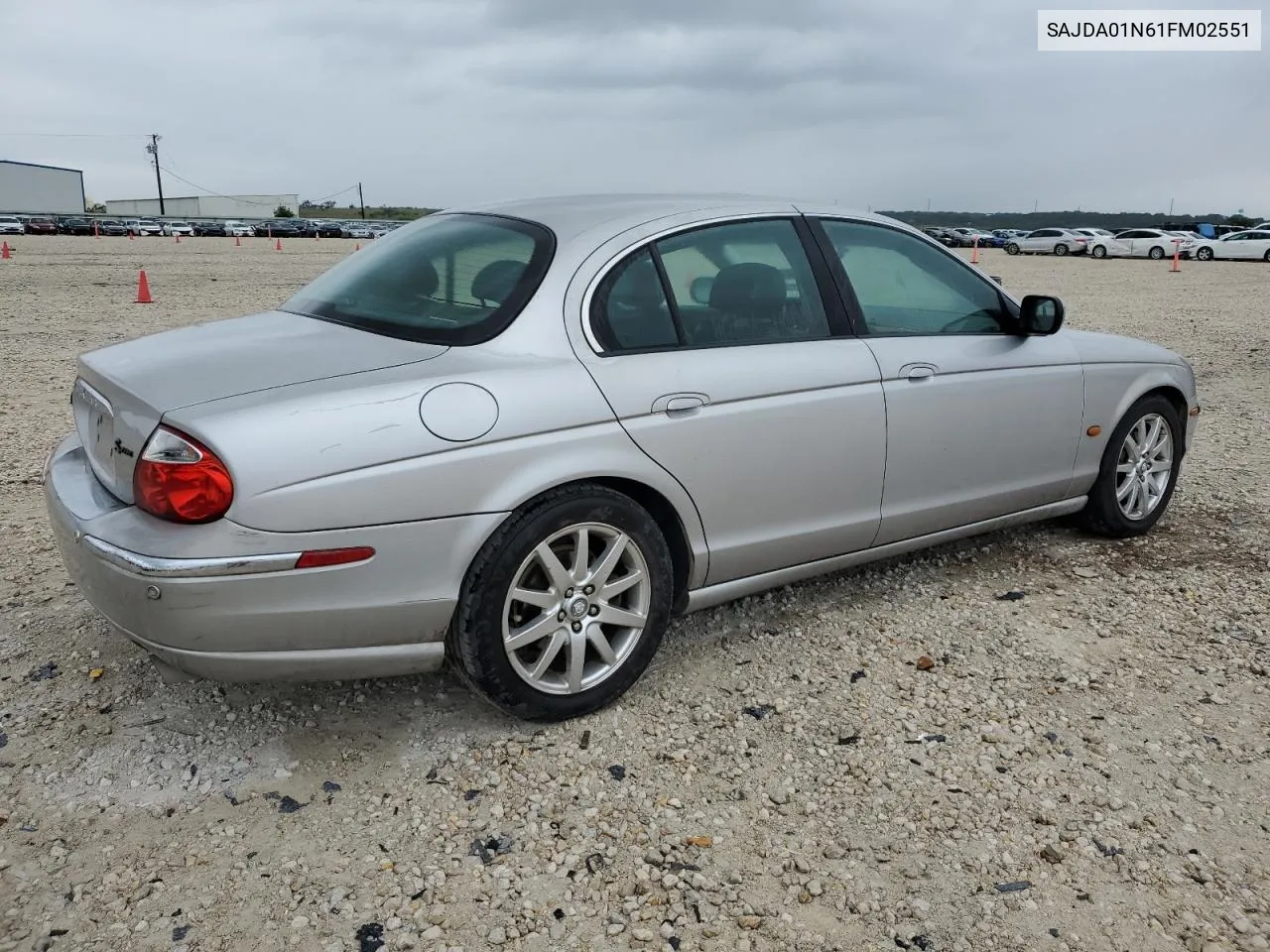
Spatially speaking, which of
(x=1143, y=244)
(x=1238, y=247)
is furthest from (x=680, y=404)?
(x=1143, y=244)

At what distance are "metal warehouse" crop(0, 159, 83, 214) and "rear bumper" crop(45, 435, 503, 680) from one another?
98064 millimetres

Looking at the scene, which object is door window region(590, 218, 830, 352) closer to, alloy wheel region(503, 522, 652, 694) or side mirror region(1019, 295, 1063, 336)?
alloy wheel region(503, 522, 652, 694)

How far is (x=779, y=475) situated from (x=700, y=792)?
3.63ft

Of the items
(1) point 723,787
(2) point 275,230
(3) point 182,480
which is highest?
(2) point 275,230

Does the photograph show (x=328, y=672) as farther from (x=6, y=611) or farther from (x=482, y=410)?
(x=6, y=611)

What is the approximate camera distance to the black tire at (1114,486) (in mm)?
4641

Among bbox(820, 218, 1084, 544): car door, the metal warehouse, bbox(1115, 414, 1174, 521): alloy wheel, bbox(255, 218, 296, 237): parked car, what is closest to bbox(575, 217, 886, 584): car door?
bbox(820, 218, 1084, 544): car door

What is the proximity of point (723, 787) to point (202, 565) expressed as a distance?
1511mm

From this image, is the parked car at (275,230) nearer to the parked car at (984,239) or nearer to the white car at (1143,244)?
the parked car at (984,239)

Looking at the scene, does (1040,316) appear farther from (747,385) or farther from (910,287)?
(747,385)

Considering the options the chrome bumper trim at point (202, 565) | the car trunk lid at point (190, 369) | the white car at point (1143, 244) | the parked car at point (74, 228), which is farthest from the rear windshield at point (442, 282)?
the parked car at point (74, 228)

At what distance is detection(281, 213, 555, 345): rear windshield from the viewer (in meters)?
3.05

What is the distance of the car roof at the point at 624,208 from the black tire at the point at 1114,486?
1.63 meters

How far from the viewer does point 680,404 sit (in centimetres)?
316
